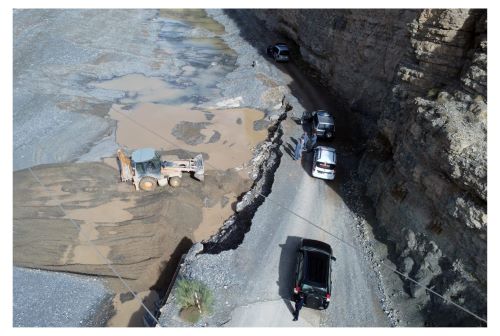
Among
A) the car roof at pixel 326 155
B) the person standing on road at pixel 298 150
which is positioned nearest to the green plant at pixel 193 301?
the car roof at pixel 326 155

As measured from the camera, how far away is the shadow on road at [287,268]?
14688 millimetres

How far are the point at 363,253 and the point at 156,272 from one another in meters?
10.1

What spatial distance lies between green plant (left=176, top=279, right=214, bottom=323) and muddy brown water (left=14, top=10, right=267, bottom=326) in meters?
3.11

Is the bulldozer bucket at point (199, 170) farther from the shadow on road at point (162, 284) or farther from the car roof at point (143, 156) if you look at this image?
the shadow on road at point (162, 284)

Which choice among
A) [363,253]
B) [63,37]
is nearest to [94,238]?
[363,253]

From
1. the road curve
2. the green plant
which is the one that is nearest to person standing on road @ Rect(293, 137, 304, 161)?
the road curve

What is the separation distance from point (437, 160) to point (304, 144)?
1010 centimetres

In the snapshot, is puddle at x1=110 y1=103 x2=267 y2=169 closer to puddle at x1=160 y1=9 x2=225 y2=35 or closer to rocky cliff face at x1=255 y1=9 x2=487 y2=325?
rocky cliff face at x1=255 y1=9 x2=487 y2=325

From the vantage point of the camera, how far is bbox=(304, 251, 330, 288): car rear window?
13.8 metres

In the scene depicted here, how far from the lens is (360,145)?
82.6 feet

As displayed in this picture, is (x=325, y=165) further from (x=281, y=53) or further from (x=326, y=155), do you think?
(x=281, y=53)

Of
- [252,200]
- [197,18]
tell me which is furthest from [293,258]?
[197,18]

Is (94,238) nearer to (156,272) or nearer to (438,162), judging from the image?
(156,272)

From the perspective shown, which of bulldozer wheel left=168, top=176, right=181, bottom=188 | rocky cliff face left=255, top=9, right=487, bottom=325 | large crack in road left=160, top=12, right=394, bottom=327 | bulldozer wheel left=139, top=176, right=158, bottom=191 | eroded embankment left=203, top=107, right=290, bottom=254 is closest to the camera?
rocky cliff face left=255, top=9, right=487, bottom=325
